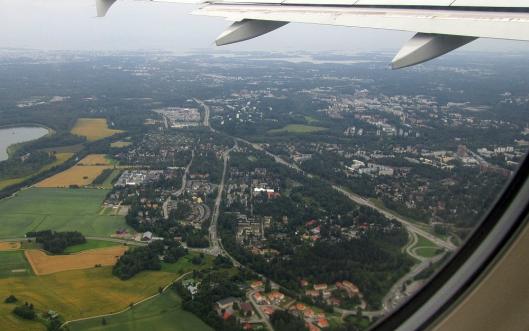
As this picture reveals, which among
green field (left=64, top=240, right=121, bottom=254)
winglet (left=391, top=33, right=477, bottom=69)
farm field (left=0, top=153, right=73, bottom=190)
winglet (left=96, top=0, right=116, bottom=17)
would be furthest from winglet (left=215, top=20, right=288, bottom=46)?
farm field (left=0, top=153, right=73, bottom=190)

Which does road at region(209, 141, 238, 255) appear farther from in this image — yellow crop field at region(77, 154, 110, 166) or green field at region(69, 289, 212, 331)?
yellow crop field at region(77, 154, 110, 166)

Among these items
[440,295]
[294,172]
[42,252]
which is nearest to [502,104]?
[440,295]

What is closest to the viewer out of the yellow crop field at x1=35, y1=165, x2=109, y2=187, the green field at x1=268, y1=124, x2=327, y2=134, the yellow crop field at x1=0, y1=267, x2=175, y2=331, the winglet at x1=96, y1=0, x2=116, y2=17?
the winglet at x1=96, y1=0, x2=116, y2=17

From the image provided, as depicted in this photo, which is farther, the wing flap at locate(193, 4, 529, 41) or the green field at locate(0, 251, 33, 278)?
the green field at locate(0, 251, 33, 278)

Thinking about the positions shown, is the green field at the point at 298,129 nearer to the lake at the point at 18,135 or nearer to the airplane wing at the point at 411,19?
the lake at the point at 18,135

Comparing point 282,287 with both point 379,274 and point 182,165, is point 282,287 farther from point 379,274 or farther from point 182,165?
point 182,165

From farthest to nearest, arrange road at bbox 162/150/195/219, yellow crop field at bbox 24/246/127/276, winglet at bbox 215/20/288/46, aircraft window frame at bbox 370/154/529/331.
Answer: road at bbox 162/150/195/219 → yellow crop field at bbox 24/246/127/276 → winglet at bbox 215/20/288/46 → aircraft window frame at bbox 370/154/529/331
